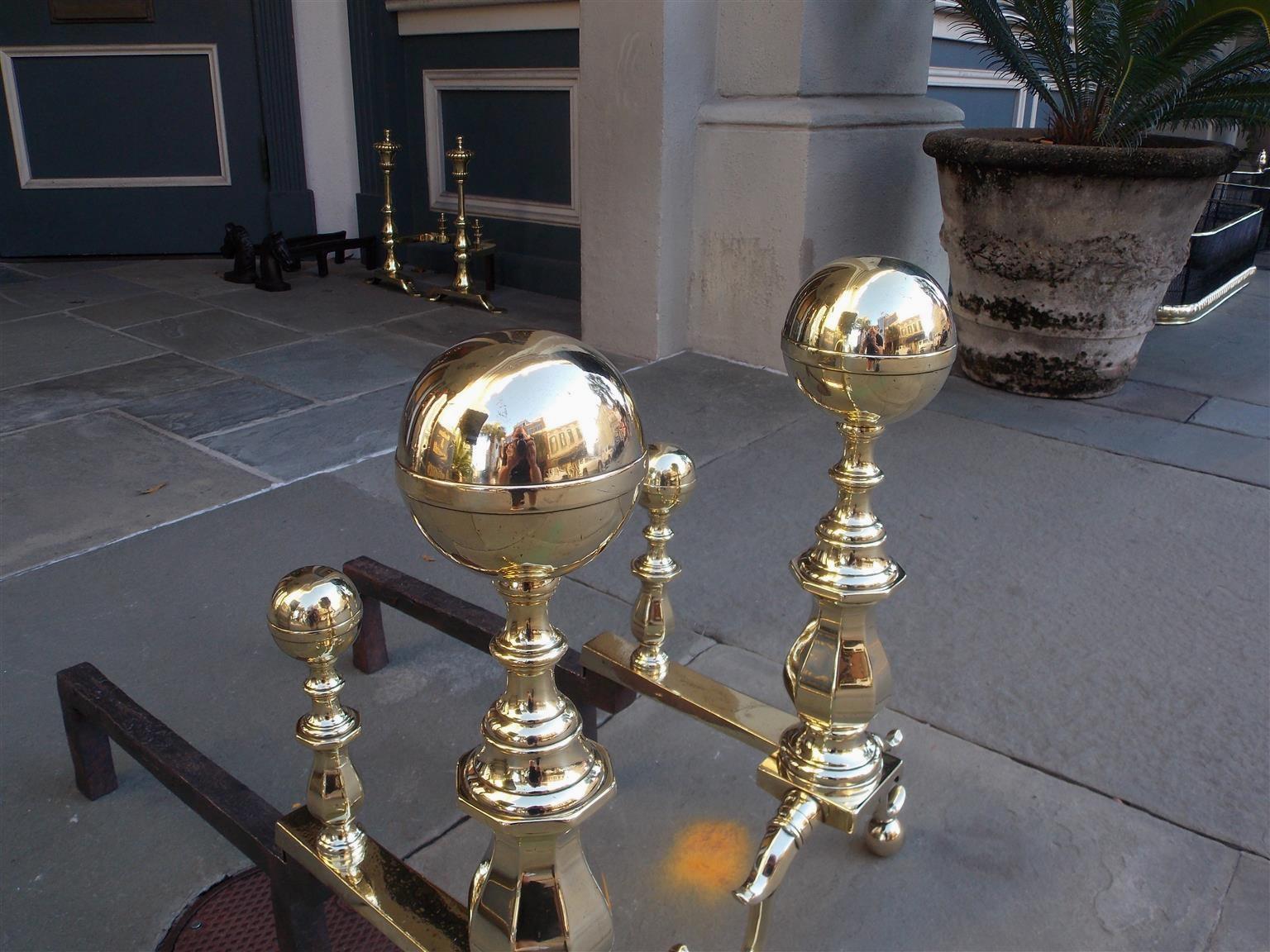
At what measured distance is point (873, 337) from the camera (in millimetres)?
1077

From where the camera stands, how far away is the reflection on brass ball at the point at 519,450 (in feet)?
2.13

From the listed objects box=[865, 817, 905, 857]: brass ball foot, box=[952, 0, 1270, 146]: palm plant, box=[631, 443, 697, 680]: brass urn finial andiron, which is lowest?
box=[865, 817, 905, 857]: brass ball foot

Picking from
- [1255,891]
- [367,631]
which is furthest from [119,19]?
[1255,891]

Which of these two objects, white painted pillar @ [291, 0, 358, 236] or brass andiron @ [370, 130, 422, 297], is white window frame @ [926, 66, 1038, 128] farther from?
white painted pillar @ [291, 0, 358, 236]

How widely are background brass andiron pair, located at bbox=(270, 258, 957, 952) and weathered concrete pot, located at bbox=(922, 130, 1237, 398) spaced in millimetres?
2576

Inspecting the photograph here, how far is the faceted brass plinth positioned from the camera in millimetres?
650

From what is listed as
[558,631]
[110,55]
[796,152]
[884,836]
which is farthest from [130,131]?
[558,631]

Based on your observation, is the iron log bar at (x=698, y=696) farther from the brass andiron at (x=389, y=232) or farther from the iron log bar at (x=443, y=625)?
the brass andiron at (x=389, y=232)

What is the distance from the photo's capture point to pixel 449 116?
5812 millimetres

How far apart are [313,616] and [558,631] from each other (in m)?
0.41

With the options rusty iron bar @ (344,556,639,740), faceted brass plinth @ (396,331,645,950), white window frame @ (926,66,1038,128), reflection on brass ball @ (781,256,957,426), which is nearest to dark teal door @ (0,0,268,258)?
white window frame @ (926,66,1038,128)

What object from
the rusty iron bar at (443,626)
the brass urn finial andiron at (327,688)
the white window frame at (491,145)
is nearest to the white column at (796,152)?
the white window frame at (491,145)

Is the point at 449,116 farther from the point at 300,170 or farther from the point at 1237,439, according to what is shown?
the point at 1237,439

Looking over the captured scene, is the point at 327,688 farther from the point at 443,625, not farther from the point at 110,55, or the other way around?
the point at 110,55
